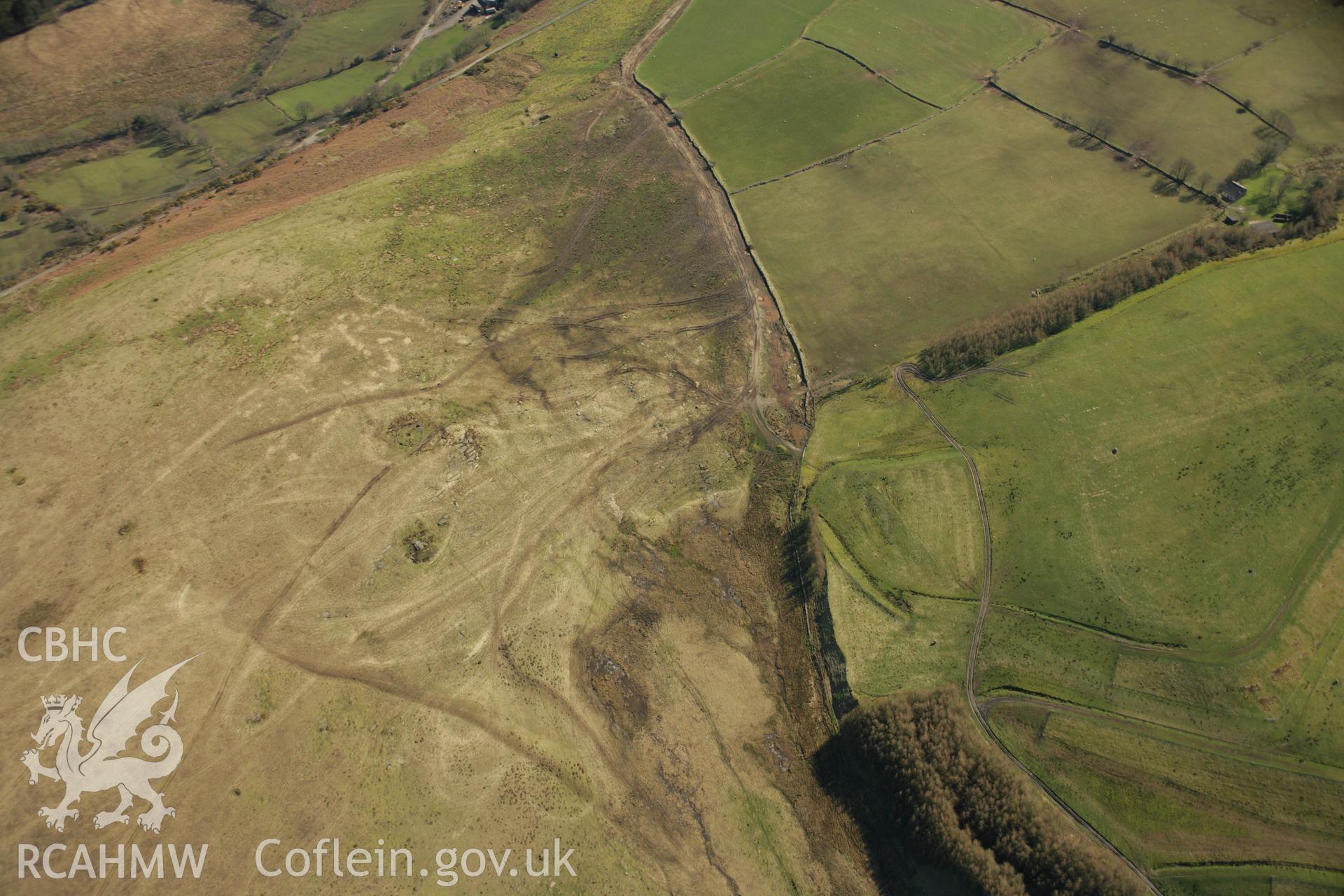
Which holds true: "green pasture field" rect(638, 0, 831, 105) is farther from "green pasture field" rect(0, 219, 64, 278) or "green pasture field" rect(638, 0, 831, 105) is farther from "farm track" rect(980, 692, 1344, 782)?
"farm track" rect(980, 692, 1344, 782)

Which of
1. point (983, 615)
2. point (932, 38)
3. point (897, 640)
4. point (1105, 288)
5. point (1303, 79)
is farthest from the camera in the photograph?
point (932, 38)

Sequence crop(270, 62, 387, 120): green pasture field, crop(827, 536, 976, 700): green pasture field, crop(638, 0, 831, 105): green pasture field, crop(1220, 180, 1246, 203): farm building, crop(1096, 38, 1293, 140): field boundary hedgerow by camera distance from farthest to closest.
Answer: crop(270, 62, 387, 120): green pasture field, crop(638, 0, 831, 105): green pasture field, crop(1096, 38, 1293, 140): field boundary hedgerow, crop(1220, 180, 1246, 203): farm building, crop(827, 536, 976, 700): green pasture field

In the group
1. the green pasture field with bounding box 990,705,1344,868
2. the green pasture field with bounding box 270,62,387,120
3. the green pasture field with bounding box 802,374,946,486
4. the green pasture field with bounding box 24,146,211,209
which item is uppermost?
the green pasture field with bounding box 270,62,387,120

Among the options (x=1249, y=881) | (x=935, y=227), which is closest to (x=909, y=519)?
(x=1249, y=881)

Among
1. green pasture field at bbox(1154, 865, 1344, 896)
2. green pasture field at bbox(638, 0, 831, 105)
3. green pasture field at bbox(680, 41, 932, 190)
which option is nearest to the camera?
green pasture field at bbox(1154, 865, 1344, 896)

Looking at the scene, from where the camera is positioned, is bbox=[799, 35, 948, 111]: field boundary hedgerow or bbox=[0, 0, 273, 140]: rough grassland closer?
bbox=[799, 35, 948, 111]: field boundary hedgerow

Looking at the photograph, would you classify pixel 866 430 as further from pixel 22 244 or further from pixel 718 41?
pixel 22 244

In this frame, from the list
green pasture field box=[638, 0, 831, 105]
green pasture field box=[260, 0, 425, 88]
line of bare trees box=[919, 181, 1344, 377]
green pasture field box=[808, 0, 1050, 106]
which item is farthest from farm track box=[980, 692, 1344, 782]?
green pasture field box=[260, 0, 425, 88]
